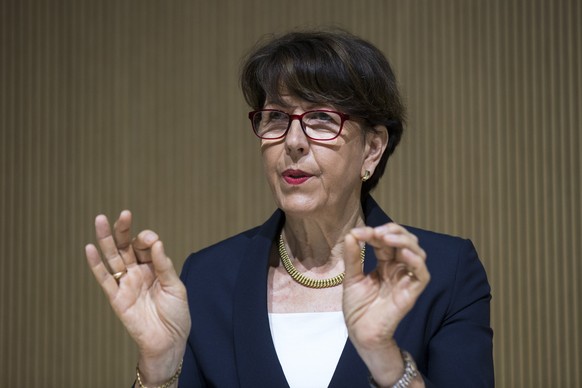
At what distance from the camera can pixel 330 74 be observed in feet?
6.38

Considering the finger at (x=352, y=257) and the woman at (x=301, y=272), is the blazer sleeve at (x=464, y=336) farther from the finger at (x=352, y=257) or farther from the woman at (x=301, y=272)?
the finger at (x=352, y=257)

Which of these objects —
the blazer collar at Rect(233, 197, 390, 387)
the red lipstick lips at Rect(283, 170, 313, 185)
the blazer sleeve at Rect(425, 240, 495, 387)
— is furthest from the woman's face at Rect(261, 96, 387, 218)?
the blazer sleeve at Rect(425, 240, 495, 387)

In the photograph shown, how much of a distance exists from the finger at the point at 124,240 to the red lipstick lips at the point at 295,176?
0.43 meters

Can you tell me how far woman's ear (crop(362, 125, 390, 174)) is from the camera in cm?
210

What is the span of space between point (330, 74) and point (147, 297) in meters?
0.66

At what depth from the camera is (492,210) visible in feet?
11.9

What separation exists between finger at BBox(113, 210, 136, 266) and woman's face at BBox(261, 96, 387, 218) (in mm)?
414

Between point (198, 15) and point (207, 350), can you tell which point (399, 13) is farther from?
point (207, 350)

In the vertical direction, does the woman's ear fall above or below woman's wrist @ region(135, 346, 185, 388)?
above

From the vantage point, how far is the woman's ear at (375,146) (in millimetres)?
2105

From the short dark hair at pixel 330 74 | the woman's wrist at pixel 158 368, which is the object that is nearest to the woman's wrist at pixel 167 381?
the woman's wrist at pixel 158 368

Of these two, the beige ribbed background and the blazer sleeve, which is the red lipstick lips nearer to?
the blazer sleeve

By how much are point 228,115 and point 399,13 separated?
2.90ft

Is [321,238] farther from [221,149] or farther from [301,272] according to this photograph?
[221,149]
